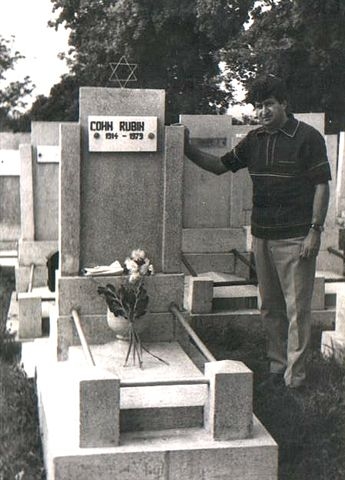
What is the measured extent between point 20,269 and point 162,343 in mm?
4126

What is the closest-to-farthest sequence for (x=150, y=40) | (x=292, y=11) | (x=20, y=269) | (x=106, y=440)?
(x=106, y=440) → (x=20, y=269) → (x=292, y=11) → (x=150, y=40)

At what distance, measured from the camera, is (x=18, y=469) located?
4949 mm

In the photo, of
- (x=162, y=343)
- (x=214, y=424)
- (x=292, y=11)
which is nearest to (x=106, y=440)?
(x=214, y=424)

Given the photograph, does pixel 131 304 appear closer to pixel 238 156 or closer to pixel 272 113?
pixel 238 156

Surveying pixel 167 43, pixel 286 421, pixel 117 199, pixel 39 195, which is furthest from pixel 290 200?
pixel 167 43

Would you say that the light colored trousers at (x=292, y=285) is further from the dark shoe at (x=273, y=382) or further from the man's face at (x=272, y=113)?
the man's face at (x=272, y=113)

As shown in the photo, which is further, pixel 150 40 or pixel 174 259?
pixel 150 40

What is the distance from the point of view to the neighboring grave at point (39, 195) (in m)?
10.3

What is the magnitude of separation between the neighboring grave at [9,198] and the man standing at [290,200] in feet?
23.6

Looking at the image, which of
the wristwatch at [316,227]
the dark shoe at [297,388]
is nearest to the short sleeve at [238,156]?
the wristwatch at [316,227]

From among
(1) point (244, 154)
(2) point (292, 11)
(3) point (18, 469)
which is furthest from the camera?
(2) point (292, 11)

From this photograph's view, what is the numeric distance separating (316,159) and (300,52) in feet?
62.0

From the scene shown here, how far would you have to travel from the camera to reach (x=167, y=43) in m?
26.9

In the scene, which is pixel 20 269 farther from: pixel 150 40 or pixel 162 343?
pixel 150 40
